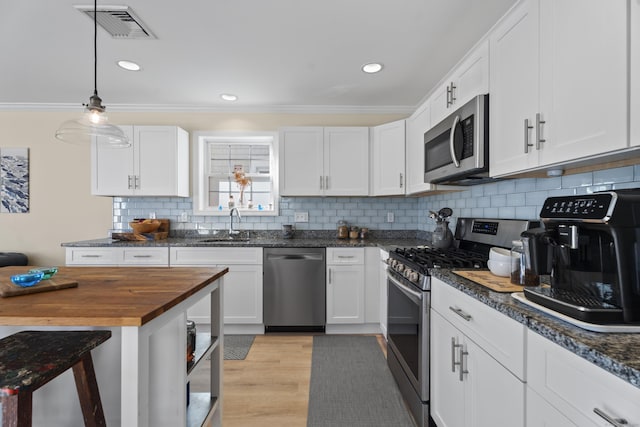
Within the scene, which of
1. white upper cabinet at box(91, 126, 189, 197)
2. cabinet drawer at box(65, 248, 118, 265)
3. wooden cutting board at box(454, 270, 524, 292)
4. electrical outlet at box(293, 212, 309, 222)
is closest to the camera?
wooden cutting board at box(454, 270, 524, 292)

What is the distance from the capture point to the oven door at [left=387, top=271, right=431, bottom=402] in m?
1.76

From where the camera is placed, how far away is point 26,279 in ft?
4.01

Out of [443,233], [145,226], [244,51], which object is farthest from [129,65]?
[443,233]

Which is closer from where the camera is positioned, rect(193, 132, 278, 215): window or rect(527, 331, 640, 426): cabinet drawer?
rect(527, 331, 640, 426): cabinet drawer

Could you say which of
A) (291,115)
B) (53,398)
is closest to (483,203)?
(291,115)

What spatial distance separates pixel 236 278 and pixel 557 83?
288 cm

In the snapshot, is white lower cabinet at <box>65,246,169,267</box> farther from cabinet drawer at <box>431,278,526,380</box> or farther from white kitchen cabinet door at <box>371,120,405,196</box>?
cabinet drawer at <box>431,278,526,380</box>

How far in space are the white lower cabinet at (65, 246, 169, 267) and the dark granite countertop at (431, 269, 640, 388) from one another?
2992mm

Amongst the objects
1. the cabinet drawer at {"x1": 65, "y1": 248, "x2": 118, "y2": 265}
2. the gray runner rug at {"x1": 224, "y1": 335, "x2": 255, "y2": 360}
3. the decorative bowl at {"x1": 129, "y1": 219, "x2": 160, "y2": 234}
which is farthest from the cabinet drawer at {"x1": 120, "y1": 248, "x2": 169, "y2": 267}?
the gray runner rug at {"x1": 224, "y1": 335, "x2": 255, "y2": 360}

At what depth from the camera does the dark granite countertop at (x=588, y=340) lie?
660 mm

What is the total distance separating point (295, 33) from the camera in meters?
2.21

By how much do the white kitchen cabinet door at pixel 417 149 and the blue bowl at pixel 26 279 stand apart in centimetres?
247

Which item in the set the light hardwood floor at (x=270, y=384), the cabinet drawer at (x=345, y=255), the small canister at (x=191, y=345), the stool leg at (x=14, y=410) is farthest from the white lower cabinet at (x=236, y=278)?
the stool leg at (x=14, y=410)

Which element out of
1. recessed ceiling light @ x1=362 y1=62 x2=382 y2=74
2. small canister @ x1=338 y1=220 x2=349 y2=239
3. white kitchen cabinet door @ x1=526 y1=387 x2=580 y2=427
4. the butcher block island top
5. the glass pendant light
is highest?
recessed ceiling light @ x1=362 y1=62 x2=382 y2=74
